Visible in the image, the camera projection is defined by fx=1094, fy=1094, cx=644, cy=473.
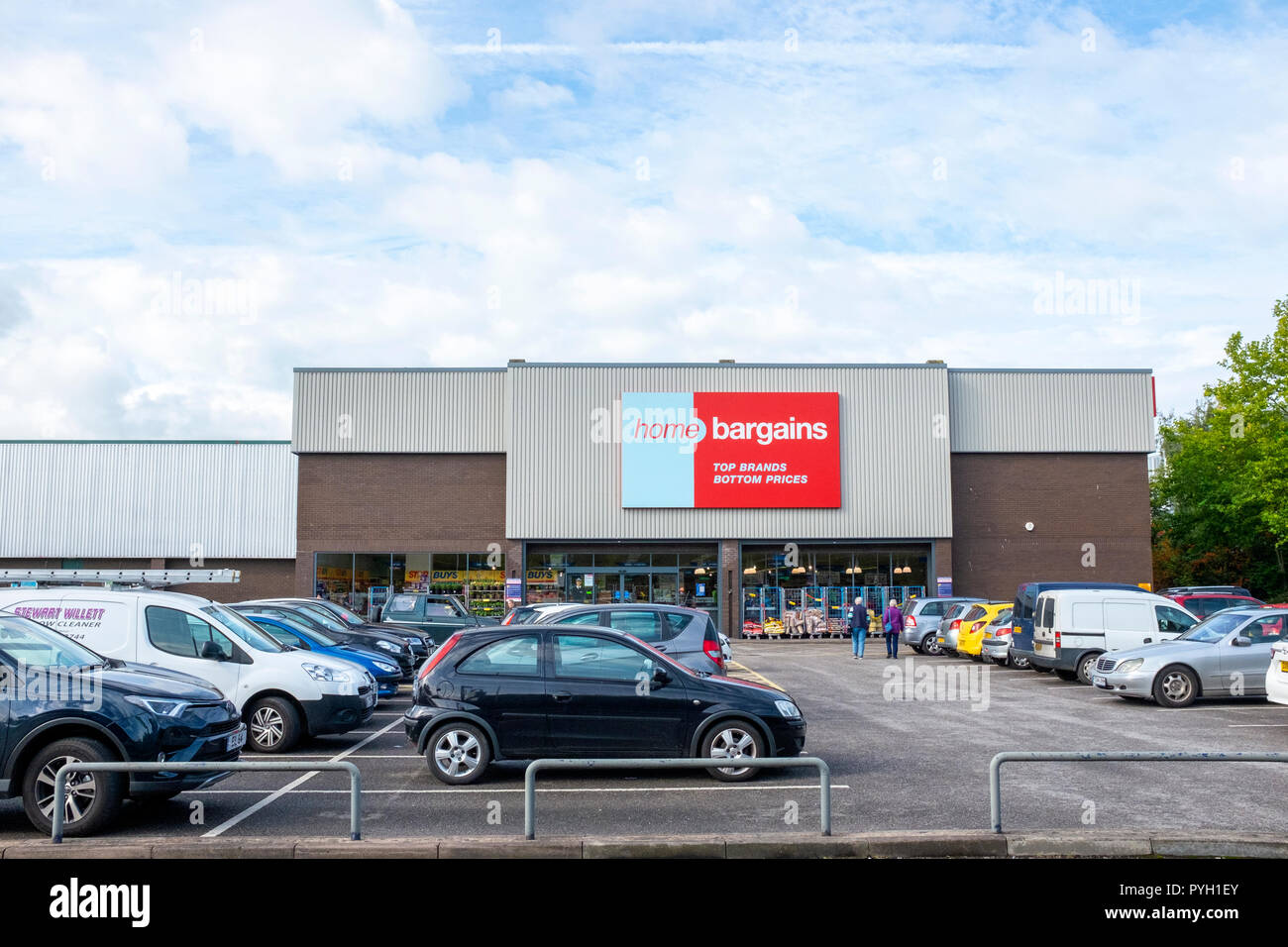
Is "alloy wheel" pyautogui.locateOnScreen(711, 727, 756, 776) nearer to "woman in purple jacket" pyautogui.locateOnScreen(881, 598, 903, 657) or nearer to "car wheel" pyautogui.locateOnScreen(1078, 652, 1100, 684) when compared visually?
"car wheel" pyautogui.locateOnScreen(1078, 652, 1100, 684)

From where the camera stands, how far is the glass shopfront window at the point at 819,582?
39.5 meters

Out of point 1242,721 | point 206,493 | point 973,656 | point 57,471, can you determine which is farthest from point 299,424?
point 1242,721

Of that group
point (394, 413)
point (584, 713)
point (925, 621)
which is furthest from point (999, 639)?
point (394, 413)

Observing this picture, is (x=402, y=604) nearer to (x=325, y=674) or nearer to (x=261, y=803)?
(x=325, y=674)

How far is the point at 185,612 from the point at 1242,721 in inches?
539

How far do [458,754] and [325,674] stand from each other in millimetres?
2880

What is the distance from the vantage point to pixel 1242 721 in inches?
588

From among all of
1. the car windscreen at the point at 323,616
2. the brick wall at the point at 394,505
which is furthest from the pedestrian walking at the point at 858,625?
the brick wall at the point at 394,505

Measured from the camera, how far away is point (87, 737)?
329 inches

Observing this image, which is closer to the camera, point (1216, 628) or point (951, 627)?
point (1216, 628)

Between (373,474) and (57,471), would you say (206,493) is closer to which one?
(57,471)

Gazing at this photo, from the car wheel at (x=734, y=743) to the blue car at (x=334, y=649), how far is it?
689 centimetres

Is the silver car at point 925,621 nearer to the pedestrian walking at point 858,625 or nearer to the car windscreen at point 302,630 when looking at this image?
the pedestrian walking at point 858,625
